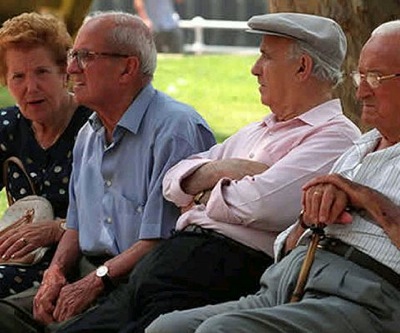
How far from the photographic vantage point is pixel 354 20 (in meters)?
6.14

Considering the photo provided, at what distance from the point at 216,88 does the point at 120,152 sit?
10648 millimetres

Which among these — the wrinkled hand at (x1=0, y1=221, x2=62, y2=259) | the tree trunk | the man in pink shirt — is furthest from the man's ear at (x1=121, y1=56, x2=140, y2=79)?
the tree trunk

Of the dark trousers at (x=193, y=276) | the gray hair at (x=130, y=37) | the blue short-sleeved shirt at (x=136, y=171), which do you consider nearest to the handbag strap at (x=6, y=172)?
the blue short-sleeved shirt at (x=136, y=171)

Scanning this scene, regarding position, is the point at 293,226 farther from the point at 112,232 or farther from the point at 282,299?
the point at 112,232

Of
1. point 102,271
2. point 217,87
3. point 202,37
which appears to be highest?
point 102,271

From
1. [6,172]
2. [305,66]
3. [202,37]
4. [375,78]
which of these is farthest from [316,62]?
[202,37]

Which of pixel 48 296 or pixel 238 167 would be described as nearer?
pixel 238 167

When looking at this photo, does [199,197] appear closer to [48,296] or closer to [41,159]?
[48,296]

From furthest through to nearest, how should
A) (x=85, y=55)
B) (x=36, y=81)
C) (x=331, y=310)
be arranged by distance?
(x=36, y=81)
(x=85, y=55)
(x=331, y=310)

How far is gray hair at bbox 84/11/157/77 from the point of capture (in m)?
4.99

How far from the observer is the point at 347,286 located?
3941 millimetres

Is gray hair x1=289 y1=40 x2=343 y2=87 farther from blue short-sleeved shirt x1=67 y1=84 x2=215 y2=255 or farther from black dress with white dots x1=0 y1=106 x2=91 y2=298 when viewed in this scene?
black dress with white dots x1=0 y1=106 x2=91 y2=298

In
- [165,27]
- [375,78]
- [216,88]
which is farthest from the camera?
[165,27]

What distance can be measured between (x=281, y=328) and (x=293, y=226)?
0.59 metres
